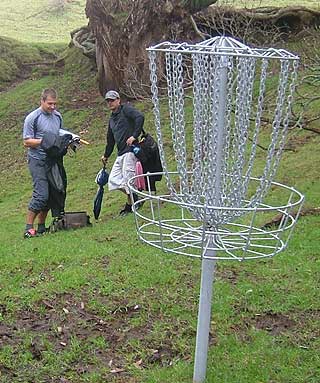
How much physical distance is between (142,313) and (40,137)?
138 inches

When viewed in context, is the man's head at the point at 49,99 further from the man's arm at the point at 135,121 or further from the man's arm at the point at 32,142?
the man's arm at the point at 135,121

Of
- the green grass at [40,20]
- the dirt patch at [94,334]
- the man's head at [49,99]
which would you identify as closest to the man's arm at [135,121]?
the man's head at [49,99]

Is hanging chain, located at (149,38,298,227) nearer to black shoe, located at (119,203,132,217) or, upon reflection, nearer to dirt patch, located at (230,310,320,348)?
dirt patch, located at (230,310,320,348)

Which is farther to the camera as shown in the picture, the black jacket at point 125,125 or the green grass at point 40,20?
the green grass at point 40,20

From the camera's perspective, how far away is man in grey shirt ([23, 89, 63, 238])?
8266mm

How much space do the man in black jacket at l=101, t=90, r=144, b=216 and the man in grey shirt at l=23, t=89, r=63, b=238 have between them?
2.52 feet

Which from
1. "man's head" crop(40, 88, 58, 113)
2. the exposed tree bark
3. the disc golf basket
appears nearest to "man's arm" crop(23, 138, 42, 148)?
"man's head" crop(40, 88, 58, 113)

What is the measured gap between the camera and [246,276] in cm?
626

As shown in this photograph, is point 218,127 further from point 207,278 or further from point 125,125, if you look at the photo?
point 125,125

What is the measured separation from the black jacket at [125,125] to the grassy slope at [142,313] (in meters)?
1.22

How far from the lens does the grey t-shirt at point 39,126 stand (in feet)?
27.3

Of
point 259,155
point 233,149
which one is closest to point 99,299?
point 233,149

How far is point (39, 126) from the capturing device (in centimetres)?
838

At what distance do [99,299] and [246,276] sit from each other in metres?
1.32
